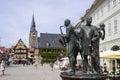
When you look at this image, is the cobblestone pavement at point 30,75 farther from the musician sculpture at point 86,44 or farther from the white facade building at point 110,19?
the musician sculpture at point 86,44

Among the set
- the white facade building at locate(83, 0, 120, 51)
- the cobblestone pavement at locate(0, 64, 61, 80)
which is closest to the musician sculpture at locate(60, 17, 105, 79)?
the cobblestone pavement at locate(0, 64, 61, 80)

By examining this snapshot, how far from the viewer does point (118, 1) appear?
30.2 m

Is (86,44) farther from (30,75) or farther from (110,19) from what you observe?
(110,19)

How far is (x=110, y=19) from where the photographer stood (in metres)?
33.7

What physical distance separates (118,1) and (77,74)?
20.9 metres

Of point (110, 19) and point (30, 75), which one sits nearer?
point (30, 75)

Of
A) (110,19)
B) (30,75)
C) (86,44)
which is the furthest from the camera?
(110,19)

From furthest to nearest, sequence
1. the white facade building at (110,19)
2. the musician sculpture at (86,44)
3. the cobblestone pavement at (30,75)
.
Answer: the white facade building at (110,19)
the cobblestone pavement at (30,75)
the musician sculpture at (86,44)

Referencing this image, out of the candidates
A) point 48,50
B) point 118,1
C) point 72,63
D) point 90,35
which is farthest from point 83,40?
point 48,50

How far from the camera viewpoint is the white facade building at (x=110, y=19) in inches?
1204

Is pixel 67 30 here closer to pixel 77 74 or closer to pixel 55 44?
pixel 77 74

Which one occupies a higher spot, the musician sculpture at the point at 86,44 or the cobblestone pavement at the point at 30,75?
the musician sculpture at the point at 86,44

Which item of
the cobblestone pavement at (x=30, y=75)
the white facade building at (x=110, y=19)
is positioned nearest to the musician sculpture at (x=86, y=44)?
the cobblestone pavement at (x=30, y=75)

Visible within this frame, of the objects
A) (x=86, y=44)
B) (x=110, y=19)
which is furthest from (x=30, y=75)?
(x=86, y=44)
